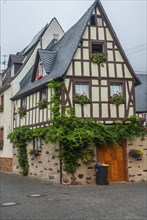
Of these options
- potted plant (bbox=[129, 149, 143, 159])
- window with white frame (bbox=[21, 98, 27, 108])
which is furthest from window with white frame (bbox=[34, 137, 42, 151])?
potted plant (bbox=[129, 149, 143, 159])

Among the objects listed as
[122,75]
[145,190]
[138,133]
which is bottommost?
[145,190]

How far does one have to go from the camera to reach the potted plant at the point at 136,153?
54.2ft

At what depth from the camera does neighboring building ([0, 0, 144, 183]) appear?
16.4 m

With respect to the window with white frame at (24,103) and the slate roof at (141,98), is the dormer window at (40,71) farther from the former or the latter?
the slate roof at (141,98)

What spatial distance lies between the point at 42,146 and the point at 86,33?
6.53m

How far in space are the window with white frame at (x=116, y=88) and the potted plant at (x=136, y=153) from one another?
124 inches

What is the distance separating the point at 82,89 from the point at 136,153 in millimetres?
4276

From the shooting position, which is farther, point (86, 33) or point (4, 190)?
point (86, 33)

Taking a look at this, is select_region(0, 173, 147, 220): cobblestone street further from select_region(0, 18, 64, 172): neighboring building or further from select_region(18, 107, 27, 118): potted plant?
select_region(0, 18, 64, 172): neighboring building

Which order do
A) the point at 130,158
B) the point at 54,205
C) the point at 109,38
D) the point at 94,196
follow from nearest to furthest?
1. the point at 54,205
2. the point at 94,196
3. the point at 130,158
4. the point at 109,38

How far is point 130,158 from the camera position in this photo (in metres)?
16.7

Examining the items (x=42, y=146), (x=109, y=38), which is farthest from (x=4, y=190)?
(x=109, y=38)

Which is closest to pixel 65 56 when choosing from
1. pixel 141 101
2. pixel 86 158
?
pixel 86 158

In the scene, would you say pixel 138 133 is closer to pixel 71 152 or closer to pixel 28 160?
pixel 71 152
